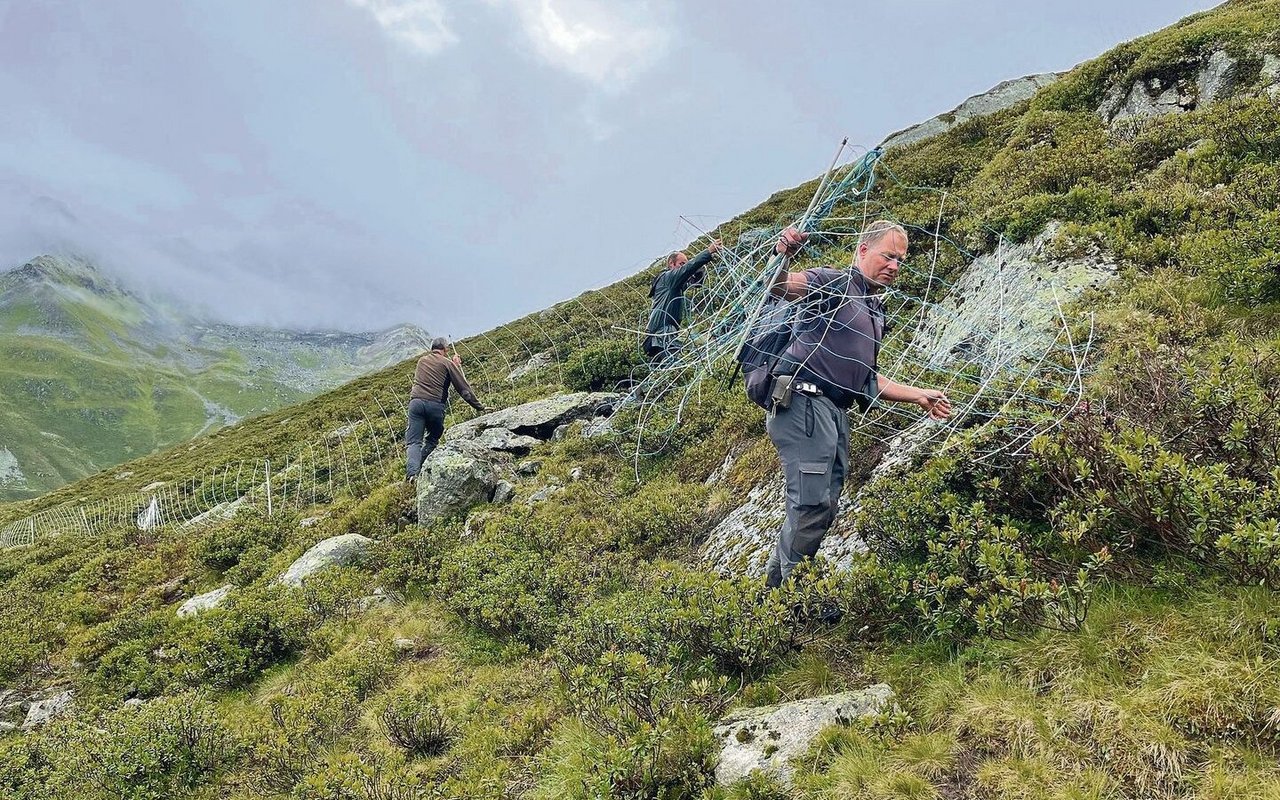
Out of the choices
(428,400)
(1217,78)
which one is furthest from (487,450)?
(1217,78)

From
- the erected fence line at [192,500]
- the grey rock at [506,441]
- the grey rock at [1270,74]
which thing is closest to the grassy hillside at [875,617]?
the grey rock at [1270,74]

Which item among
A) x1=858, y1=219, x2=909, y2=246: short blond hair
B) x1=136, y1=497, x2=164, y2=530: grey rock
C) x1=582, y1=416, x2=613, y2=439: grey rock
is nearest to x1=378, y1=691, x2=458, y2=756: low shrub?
x1=858, y1=219, x2=909, y2=246: short blond hair

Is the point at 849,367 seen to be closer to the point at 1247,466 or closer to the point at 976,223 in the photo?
the point at 1247,466

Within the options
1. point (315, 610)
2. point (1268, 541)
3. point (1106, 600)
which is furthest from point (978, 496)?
point (315, 610)

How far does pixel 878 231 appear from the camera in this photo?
4.34m

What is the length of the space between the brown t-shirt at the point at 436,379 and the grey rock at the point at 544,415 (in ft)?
3.60

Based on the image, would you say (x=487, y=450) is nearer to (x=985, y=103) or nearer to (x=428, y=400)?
(x=428, y=400)

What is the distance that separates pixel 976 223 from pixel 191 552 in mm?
14874

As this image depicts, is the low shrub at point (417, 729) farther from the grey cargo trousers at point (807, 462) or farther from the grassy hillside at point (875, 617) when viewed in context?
the grey cargo trousers at point (807, 462)

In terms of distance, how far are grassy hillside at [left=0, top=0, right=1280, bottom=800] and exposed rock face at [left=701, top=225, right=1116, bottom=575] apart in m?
0.38

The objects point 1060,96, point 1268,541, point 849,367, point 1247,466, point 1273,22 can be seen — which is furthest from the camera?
point 1060,96

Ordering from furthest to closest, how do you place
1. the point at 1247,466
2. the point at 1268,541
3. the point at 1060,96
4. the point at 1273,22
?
the point at 1060,96
the point at 1273,22
the point at 1247,466
the point at 1268,541

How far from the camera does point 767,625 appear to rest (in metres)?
3.96

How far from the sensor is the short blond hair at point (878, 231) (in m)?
4.30
